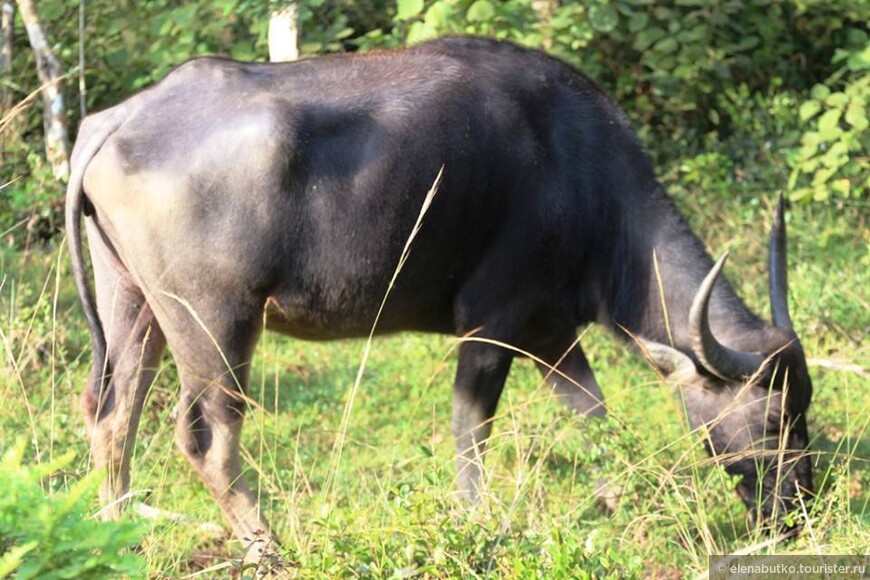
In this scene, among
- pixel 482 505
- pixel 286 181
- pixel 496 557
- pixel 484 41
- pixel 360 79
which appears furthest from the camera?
pixel 484 41

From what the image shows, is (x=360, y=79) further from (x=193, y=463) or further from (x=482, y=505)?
(x=482, y=505)

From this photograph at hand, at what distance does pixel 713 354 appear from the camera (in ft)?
16.9

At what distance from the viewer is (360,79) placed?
5355 mm

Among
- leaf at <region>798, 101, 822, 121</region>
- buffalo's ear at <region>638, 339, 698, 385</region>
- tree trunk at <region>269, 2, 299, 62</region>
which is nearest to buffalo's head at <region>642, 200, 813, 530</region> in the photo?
buffalo's ear at <region>638, 339, 698, 385</region>

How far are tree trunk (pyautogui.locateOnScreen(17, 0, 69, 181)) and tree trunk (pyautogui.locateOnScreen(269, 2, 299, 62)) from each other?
4.05 ft

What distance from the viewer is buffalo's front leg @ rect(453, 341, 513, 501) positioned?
219 inches

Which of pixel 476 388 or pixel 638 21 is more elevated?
pixel 638 21

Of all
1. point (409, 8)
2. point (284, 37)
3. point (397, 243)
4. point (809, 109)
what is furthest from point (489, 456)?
point (809, 109)

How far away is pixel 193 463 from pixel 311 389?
1.90m

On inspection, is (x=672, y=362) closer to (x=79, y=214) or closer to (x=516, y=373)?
(x=516, y=373)

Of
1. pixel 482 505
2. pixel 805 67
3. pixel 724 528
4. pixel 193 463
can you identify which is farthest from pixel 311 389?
pixel 805 67

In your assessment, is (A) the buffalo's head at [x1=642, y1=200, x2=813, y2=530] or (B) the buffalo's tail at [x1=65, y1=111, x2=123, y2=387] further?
(A) the buffalo's head at [x1=642, y1=200, x2=813, y2=530]

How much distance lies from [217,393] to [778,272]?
243 centimetres

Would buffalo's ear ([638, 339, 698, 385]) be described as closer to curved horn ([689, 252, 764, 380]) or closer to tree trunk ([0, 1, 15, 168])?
curved horn ([689, 252, 764, 380])
